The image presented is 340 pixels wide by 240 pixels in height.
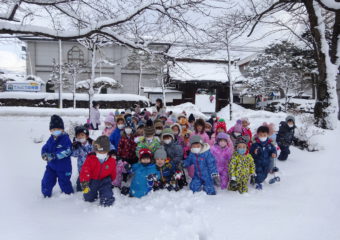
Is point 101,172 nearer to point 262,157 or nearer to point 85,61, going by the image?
point 262,157

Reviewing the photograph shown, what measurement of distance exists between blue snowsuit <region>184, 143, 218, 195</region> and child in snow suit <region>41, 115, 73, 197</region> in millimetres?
2175

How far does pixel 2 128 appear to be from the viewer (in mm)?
9844

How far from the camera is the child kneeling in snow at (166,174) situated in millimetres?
4152

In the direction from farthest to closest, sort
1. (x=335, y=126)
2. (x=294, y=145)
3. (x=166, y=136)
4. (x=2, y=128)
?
(x=2, y=128) → (x=335, y=126) → (x=294, y=145) → (x=166, y=136)

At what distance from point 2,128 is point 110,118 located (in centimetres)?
678

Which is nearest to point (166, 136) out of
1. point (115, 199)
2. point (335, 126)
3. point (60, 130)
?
point (115, 199)

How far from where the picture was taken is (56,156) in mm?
3752

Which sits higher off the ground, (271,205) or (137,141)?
(137,141)

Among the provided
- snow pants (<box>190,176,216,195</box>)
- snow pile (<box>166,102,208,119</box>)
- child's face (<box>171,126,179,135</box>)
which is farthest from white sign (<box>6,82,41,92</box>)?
snow pants (<box>190,176,216,195</box>)

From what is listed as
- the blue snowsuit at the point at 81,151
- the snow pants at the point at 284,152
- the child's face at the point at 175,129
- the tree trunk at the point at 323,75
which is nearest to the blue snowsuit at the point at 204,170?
the child's face at the point at 175,129

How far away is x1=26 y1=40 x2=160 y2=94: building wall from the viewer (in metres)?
28.8

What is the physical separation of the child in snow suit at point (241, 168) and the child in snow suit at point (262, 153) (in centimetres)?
31

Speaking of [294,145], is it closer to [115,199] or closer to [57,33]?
[115,199]

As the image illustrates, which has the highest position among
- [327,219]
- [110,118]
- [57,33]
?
[57,33]
